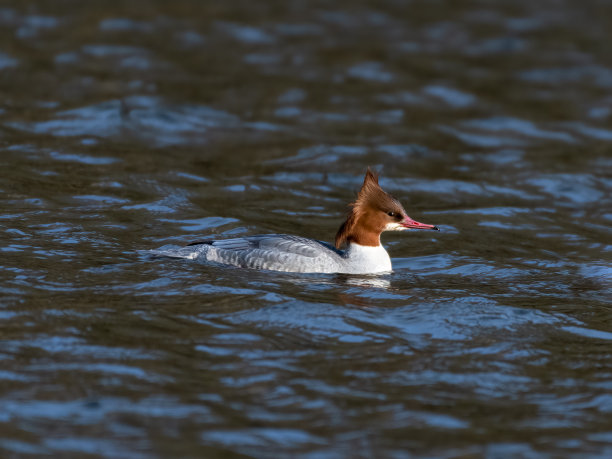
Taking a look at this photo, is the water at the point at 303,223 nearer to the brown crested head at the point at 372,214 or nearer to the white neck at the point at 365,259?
the white neck at the point at 365,259

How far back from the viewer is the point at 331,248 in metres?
9.46

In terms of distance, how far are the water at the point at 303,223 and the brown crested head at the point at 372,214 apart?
1.43ft

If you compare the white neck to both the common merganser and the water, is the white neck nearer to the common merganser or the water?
the common merganser

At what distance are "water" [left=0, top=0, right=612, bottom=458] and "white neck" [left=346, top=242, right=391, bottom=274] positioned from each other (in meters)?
0.13

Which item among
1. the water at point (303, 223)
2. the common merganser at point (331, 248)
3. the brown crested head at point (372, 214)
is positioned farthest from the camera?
the brown crested head at point (372, 214)

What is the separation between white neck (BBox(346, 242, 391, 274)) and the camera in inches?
369

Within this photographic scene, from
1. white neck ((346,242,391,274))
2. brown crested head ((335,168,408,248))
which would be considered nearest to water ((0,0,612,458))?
white neck ((346,242,391,274))

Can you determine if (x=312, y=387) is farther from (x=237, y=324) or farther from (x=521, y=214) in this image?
(x=521, y=214)

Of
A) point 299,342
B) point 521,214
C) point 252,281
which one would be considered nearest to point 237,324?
point 299,342

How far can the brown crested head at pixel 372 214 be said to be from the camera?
9.37 meters

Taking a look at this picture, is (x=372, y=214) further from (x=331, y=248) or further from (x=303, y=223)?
(x=303, y=223)

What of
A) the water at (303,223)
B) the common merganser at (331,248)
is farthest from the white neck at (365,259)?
the water at (303,223)

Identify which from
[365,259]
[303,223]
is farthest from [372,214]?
[303,223]

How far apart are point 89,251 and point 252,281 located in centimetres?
168
